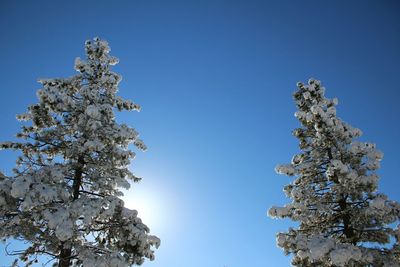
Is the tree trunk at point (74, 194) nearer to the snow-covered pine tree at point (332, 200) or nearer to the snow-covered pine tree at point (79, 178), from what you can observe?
the snow-covered pine tree at point (79, 178)

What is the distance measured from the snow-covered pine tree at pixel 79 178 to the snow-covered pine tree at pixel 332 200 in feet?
21.5

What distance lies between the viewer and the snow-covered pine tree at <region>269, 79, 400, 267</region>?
546 inches

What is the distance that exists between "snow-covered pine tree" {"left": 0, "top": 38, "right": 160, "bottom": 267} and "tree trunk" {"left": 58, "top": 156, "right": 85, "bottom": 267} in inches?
1.4

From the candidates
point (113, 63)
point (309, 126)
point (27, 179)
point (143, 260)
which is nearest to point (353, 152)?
point (309, 126)

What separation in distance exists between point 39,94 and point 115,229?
627 cm

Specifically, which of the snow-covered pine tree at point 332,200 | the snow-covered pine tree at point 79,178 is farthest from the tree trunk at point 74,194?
the snow-covered pine tree at point 332,200

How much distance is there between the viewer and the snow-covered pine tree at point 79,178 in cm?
1187

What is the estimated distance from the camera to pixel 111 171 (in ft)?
48.5

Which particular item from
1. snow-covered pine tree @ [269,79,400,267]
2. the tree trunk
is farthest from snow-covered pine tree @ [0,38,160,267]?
snow-covered pine tree @ [269,79,400,267]

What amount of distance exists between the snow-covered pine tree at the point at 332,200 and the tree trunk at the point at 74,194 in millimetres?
8613

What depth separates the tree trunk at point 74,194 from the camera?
1268 centimetres

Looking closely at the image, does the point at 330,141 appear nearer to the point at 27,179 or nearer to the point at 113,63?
the point at 113,63

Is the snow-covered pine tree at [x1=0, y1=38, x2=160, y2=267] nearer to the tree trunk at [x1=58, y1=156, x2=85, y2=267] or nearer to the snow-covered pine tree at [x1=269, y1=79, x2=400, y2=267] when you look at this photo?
the tree trunk at [x1=58, y1=156, x2=85, y2=267]

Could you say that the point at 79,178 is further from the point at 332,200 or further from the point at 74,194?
the point at 332,200
